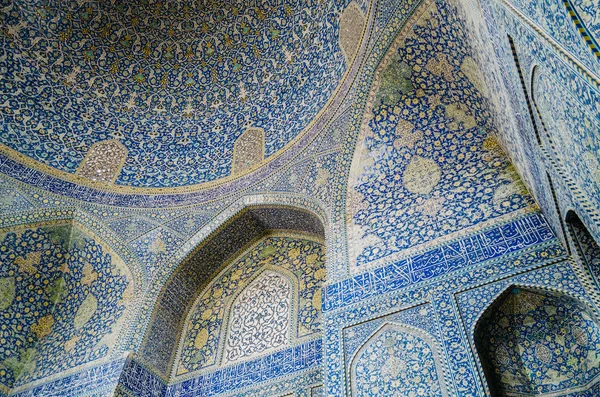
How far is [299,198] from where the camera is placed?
16.8ft

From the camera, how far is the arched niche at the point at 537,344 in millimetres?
2980

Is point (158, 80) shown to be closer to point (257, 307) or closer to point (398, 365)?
point (257, 307)

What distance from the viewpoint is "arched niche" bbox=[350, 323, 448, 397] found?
10.1 feet

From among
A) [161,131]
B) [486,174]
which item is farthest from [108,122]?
[486,174]

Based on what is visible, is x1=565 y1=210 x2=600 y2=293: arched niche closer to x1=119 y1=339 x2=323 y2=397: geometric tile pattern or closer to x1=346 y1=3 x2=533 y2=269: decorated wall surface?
x1=346 y1=3 x2=533 y2=269: decorated wall surface

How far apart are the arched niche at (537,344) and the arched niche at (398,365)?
0.94ft

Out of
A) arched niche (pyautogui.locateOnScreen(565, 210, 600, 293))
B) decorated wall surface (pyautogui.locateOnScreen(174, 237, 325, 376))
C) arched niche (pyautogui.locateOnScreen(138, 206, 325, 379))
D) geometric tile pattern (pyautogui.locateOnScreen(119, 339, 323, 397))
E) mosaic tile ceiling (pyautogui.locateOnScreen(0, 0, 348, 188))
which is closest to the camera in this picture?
arched niche (pyautogui.locateOnScreen(565, 210, 600, 293))

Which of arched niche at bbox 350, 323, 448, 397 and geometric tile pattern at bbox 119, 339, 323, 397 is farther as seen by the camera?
geometric tile pattern at bbox 119, 339, 323, 397

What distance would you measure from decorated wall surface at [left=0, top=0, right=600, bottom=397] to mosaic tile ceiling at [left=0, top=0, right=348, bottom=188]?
0.09ft

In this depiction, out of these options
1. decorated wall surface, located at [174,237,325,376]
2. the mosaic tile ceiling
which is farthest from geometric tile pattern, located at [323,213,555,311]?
the mosaic tile ceiling

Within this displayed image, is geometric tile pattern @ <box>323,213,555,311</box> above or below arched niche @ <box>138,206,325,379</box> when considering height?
below

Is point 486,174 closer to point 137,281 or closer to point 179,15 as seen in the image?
point 137,281

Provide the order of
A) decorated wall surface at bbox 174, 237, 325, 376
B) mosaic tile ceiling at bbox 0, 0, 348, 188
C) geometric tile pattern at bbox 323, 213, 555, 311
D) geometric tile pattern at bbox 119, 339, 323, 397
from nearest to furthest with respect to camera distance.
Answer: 1. geometric tile pattern at bbox 323, 213, 555, 311
2. geometric tile pattern at bbox 119, 339, 323, 397
3. decorated wall surface at bbox 174, 237, 325, 376
4. mosaic tile ceiling at bbox 0, 0, 348, 188

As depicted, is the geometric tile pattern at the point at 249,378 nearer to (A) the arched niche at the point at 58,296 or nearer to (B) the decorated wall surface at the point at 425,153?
(A) the arched niche at the point at 58,296
